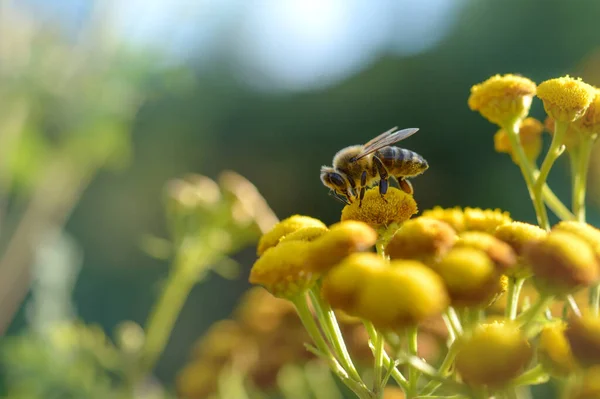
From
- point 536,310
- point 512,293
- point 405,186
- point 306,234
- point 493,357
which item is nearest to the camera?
point 493,357

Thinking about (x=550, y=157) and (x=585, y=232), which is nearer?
(x=585, y=232)

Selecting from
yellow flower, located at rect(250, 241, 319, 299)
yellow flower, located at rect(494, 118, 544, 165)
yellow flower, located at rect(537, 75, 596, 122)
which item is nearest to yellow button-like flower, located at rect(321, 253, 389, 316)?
yellow flower, located at rect(250, 241, 319, 299)

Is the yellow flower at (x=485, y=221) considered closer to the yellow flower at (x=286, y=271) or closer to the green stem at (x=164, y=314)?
the yellow flower at (x=286, y=271)

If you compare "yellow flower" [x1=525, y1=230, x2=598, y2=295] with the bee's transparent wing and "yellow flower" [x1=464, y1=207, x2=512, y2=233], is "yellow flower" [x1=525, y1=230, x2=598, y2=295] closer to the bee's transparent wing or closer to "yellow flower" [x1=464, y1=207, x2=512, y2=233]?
"yellow flower" [x1=464, y1=207, x2=512, y2=233]

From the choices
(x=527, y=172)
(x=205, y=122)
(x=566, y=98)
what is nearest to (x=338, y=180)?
(x=527, y=172)

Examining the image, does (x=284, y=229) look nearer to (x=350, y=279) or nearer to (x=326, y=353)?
(x=326, y=353)

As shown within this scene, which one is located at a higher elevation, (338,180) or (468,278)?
(468,278)
